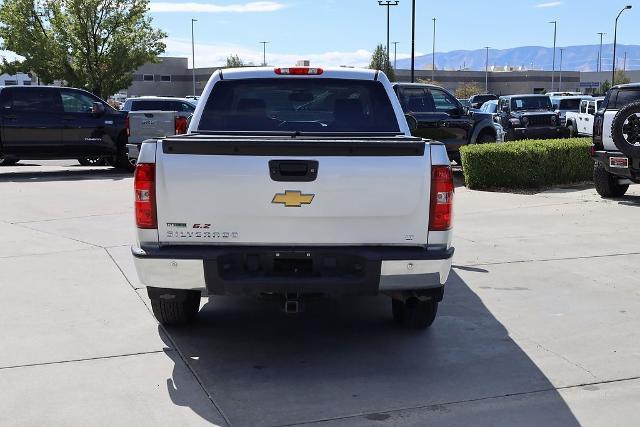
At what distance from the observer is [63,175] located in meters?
17.4

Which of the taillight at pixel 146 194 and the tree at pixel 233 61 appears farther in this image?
the tree at pixel 233 61

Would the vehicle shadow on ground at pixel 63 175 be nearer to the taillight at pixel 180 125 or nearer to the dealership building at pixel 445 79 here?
the taillight at pixel 180 125

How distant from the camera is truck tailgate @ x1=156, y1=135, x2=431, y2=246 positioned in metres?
4.82

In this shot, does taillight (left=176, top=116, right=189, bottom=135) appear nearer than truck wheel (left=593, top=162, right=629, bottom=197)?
No

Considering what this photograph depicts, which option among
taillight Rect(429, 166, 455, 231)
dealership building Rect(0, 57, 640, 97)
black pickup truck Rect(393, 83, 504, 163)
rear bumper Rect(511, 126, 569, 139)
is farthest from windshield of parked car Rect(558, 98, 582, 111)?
dealership building Rect(0, 57, 640, 97)

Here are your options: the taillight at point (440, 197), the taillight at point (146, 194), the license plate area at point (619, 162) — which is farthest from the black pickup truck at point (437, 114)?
the taillight at point (146, 194)

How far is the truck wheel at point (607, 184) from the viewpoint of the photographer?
1279 cm

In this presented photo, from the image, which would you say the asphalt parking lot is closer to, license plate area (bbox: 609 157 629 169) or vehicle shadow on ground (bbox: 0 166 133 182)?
license plate area (bbox: 609 157 629 169)

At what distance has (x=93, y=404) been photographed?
4.50 m

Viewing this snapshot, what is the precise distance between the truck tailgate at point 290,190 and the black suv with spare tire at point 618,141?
742cm

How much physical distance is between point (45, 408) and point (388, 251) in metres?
2.17

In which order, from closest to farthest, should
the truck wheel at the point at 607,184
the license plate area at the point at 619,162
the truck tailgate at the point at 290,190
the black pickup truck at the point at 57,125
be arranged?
the truck tailgate at the point at 290,190 < the license plate area at the point at 619,162 < the truck wheel at the point at 607,184 < the black pickup truck at the point at 57,125

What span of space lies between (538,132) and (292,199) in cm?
2013

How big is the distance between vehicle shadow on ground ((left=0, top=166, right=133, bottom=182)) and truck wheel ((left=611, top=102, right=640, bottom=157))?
385 inches
